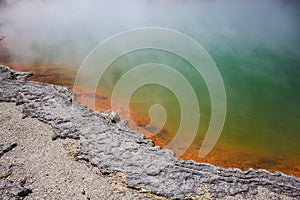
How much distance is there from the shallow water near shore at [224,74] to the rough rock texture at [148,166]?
92 cm

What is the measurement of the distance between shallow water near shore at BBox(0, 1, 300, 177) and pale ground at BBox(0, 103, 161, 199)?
168cm

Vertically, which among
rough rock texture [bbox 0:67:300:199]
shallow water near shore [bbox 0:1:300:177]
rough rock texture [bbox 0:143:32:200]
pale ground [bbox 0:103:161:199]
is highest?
shallow water near shore [bbox 0:1:300:177]

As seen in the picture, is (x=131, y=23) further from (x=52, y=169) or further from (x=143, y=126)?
(x=52, y=169)

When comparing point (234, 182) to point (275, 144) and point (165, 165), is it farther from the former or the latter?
point (275, 144)

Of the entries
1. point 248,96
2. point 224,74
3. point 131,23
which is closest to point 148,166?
point 248,96

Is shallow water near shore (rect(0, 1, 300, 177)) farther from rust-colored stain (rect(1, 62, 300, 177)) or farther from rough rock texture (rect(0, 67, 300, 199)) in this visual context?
rough rock texture (rect(0, 67, 300, 199))

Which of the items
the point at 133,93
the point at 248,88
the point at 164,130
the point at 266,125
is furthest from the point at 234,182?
the point at 248,88

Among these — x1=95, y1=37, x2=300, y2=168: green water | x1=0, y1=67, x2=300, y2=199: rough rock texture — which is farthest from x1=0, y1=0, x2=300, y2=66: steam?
x1=0, y1=67, x2=300, y2=199: rough rock texture

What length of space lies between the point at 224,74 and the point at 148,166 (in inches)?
201

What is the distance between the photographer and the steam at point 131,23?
9133 mm

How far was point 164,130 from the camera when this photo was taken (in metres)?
5.33

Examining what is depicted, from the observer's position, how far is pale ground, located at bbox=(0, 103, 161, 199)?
3121 mm

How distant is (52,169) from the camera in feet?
11.2

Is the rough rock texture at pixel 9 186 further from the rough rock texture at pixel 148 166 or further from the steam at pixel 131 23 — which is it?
the steam at pixel 131 23
